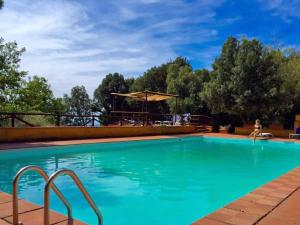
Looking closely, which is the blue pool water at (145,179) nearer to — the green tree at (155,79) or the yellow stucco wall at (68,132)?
the yellow stucco wall at (68,132)

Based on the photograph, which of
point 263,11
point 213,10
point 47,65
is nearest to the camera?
point 213,10

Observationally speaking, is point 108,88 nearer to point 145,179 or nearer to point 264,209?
point 145,179

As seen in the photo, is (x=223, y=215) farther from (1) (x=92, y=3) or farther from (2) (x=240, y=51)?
(2) (x=240, y=51)

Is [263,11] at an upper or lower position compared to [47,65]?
upper

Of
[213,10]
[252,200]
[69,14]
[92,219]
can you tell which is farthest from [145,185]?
[213,10]

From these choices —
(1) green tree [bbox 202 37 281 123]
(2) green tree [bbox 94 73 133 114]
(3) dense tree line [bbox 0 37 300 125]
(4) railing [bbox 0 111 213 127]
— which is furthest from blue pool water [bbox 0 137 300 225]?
(2) green tree [bbox 94 73 133 114]

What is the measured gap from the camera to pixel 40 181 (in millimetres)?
6379

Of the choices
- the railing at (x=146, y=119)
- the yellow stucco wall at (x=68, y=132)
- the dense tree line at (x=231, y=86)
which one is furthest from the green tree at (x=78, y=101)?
the yellow stucco wall at (x=68, y=132)

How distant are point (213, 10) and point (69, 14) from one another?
7.08 meters

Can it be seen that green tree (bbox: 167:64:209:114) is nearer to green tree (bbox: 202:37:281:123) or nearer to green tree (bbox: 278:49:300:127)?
green tree (bbox: 202:37:281:123)

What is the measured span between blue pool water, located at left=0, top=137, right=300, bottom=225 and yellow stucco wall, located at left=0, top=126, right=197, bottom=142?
78.3 inches

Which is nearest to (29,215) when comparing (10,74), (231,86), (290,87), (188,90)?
(231,86)

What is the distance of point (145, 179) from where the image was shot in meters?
6.86

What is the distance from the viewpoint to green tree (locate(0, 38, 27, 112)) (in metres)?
20.2
